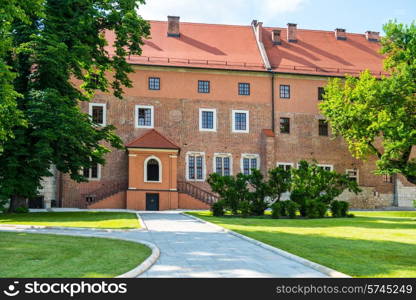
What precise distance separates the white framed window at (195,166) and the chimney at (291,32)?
522 inches

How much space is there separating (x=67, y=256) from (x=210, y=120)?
28.9 m

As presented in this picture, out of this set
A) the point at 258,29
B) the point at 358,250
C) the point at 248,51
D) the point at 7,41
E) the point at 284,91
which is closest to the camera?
the point at 358,250

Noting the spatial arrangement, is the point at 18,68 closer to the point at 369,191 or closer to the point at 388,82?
the point at 388,82

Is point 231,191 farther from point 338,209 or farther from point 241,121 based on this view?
point 241,121

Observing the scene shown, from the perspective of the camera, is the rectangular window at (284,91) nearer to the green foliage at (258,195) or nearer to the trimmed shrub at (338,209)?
the trimmed shrub at (338,209)

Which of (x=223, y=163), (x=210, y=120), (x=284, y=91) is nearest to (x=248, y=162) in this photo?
(x=223, y=163)

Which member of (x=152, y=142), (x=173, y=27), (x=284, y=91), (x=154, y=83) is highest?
(x=173, y=27)

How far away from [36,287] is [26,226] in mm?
12601

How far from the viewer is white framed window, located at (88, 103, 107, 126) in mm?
37594

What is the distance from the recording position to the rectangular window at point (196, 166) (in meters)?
38.2

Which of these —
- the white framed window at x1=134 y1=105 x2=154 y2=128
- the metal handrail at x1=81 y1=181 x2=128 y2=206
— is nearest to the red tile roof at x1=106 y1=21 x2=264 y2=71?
the white framed window at x1=134 y1=105 x2=154 y2=128

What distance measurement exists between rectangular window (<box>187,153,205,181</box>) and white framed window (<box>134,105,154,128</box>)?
3.82 meters

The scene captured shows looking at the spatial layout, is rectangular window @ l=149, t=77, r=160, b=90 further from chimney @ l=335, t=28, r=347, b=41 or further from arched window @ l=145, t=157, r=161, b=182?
chimney @ l=335, t=28, r=347, b=41

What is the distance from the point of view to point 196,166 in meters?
38.3
